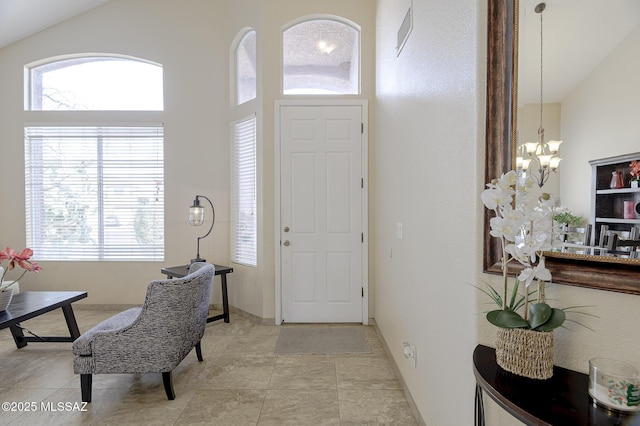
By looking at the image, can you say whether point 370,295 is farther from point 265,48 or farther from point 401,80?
point 265,48

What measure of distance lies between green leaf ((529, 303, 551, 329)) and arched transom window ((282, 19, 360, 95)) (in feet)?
10.8

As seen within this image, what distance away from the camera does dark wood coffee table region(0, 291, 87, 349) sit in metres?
2.62

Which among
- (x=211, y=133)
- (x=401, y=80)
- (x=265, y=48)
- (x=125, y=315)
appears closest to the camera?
(x=401, y=80)

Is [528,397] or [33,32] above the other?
[33,32]

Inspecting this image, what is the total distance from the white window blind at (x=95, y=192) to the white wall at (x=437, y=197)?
3193 mm

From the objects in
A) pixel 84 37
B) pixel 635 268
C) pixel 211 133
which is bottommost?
pixel 635 268

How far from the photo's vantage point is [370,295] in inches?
154

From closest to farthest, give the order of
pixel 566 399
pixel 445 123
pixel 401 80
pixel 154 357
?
pixel 566 399
pixel 445 123
pixel 154 357
pixel 401 80

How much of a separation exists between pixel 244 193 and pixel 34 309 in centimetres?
222

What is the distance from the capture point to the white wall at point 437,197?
1.50m

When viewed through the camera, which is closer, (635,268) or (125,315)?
(635,268)

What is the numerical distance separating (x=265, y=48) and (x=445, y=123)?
9.14 feet

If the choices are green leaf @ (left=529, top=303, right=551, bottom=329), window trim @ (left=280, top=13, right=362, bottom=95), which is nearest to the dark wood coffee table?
window trim @ (left=280, top=13, right=362, bottom=95)

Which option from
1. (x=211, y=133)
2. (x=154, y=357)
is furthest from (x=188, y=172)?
(x=154, y=357)
